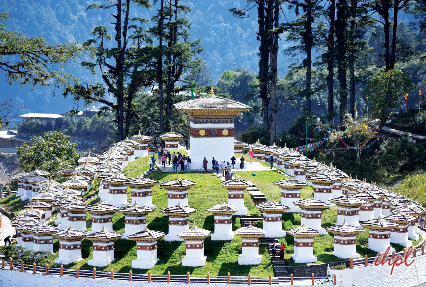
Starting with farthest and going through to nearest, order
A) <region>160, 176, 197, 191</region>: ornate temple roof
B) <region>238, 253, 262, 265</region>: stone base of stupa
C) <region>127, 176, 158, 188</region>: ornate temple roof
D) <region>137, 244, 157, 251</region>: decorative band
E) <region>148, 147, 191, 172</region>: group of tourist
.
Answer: <region>148, 147, 191, 172</region>: group of tourist → <region>127, 176, 158, 188</region>: ornate temple roof → <region>160, 176, 197, 191</region>: ornate temple roof → <region>137, 244, 157, 251</region>: decorative band → <region>238, 253, 262, 265</region>: stone base of stupa

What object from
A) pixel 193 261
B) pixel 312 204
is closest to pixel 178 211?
pixel 193 261

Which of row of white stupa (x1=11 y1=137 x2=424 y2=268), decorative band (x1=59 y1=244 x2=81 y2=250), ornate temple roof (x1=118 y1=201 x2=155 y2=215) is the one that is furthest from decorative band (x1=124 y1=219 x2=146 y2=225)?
decorative band (x1=59 y1=244 x2=81 y2=250)

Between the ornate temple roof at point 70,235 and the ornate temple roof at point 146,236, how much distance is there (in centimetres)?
273

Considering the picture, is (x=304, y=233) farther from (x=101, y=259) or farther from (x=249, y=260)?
(x=101, y=259)

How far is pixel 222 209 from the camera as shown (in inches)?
1332

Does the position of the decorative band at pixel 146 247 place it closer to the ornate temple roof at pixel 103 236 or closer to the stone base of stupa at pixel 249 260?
the ornate temple roof at pixel 103 236

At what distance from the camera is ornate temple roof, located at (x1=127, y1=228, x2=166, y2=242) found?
3184cm

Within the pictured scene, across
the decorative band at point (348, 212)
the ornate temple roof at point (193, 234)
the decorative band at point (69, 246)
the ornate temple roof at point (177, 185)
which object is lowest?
the decorative band at point (69, 246)

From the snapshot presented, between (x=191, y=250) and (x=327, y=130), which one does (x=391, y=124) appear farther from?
(x=191, y=250)

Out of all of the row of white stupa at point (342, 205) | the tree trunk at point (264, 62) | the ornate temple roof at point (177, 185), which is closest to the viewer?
the row of white stupa at point (342, 205)

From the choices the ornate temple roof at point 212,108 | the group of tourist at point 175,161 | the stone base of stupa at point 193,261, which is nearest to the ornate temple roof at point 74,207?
the stone base of stupa at point 193,261

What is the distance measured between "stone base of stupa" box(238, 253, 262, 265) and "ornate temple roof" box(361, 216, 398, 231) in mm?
6454

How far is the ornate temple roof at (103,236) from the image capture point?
3228 cm

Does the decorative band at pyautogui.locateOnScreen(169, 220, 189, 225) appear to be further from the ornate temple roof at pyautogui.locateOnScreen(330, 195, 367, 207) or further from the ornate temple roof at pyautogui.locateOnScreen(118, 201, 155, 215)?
the ornate temple roof at pyautogui.locateOnScreen(330, 195, 367, 207)
